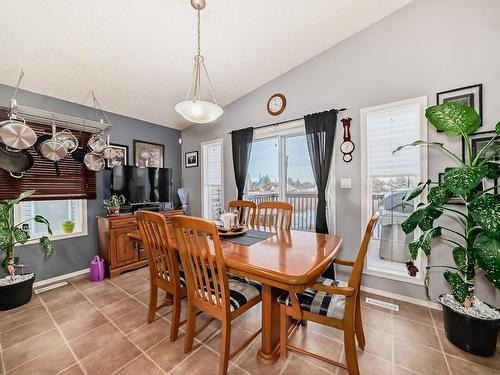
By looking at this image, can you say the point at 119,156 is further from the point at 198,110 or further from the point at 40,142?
the point at 198,110

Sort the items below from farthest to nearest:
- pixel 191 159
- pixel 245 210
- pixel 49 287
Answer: pixel 191 159 → pixel 245 210 → pixel 49 287

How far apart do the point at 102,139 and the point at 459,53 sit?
453cm

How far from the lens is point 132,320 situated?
84.5 inches

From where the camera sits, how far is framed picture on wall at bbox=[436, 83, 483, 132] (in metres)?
2.06

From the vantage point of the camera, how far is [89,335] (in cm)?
194

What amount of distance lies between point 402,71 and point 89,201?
453cm

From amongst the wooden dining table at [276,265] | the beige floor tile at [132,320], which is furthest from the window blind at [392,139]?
the beige floor tile at [132,320]

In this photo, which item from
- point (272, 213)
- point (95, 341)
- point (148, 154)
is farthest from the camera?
point (148, 154)

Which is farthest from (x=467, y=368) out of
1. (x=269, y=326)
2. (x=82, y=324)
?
(x=82, y=324)

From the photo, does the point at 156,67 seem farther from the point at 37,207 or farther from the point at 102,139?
the point at 37,207

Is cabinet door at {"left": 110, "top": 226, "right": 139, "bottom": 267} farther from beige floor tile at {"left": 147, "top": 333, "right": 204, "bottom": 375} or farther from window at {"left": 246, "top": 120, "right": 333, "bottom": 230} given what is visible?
window at {"left": 246, "top": 120, "right": 333, "bottom": 230}

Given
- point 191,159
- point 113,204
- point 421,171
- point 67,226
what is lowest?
point 67,226

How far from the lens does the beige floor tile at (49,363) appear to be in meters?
1.57

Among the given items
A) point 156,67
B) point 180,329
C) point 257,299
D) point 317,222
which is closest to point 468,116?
point 317,222
